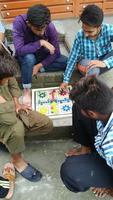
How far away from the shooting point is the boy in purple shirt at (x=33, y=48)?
2863 mm

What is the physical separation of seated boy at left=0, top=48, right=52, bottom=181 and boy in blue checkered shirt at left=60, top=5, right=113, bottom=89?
49cm

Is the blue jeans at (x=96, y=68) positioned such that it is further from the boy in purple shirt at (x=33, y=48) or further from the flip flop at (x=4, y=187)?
the flip flop at (x=4, y=187)

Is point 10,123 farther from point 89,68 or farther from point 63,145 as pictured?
point 89,68

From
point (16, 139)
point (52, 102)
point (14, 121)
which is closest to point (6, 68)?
point (14, 121)

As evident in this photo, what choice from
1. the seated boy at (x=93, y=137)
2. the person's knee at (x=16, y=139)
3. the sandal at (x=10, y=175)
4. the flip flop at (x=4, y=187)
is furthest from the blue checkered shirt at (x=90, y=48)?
the flip flop at (x=4, y=187)

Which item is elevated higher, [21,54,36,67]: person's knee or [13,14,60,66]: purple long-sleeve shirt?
[13,14,60,66]: purple long-sleeve shirt

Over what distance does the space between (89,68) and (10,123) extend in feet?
2.53

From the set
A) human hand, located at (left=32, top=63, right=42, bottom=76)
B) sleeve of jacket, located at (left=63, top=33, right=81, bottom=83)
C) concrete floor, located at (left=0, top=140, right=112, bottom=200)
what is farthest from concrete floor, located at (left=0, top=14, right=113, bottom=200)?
human hand, located at (left=32, top=63, right=42, bottom=76)

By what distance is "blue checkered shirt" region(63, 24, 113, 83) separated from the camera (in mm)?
2781

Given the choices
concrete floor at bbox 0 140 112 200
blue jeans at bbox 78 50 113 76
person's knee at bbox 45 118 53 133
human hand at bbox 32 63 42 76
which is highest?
blue jeans at bbox 78 50 113 76

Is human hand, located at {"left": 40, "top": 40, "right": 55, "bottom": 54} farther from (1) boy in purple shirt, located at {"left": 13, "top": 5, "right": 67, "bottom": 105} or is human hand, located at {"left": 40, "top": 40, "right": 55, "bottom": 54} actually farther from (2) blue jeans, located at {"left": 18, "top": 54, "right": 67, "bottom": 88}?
(2) blue jeans, located at {"left": 18, "top": 54, "right": 67, "bottom": 88}

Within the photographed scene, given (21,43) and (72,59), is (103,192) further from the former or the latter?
(21,43)

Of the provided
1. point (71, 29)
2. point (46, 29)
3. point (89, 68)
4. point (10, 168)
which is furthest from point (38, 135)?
point (71, 29)

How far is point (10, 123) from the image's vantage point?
7.64 ft
